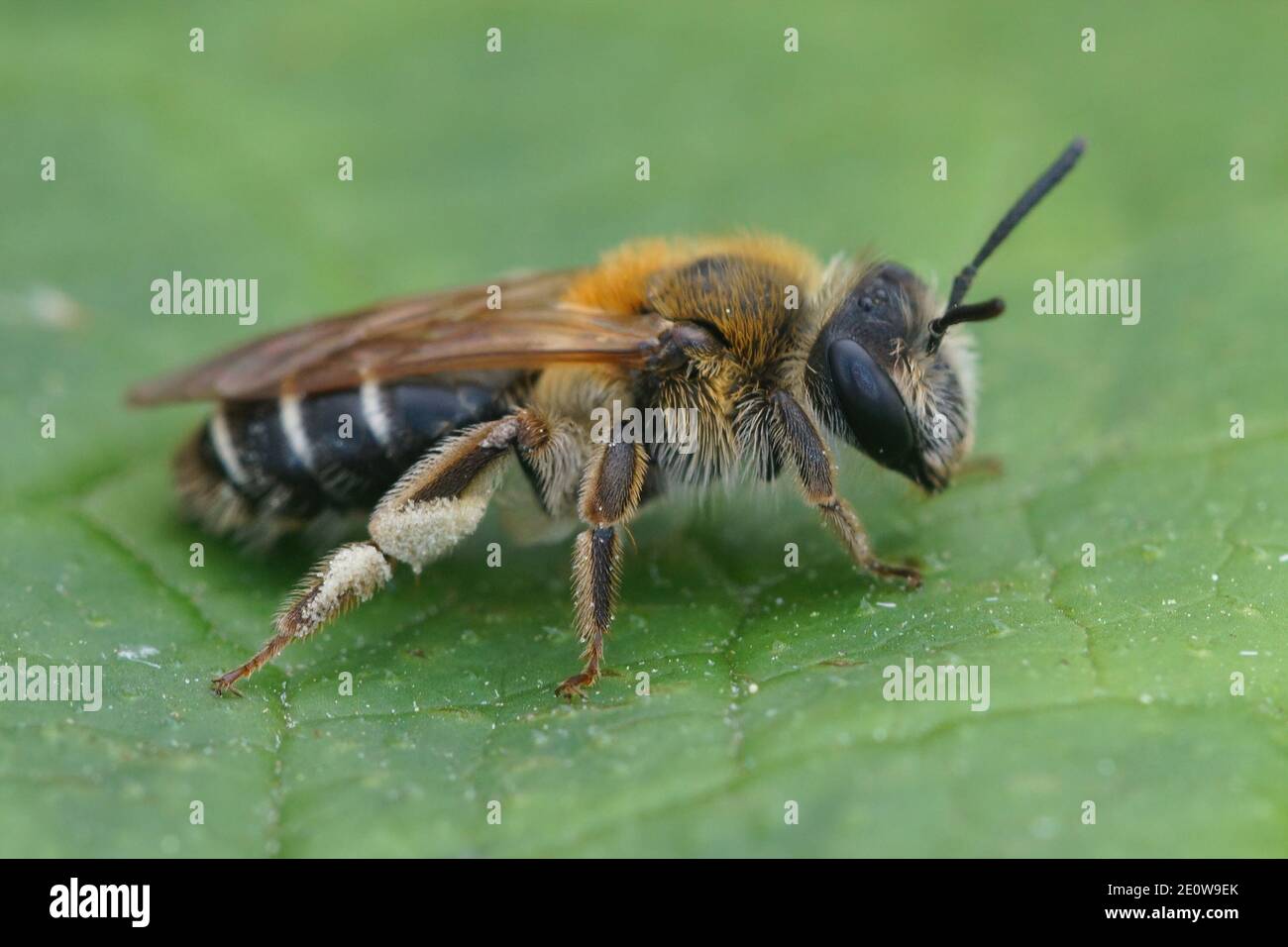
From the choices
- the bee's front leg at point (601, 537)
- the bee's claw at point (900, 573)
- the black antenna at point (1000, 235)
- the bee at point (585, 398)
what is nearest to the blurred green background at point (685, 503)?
the bee's claw at point (900, 573)

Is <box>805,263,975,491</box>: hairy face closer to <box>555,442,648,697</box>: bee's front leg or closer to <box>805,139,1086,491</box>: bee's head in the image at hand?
<box>805,139,1086,491</box>: bee's head

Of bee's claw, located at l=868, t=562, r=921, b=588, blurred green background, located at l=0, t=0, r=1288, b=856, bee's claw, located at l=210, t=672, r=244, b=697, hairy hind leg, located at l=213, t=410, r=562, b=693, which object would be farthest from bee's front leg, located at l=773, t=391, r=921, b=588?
bee's claw, located at l=210, t=672, r=244, b=697

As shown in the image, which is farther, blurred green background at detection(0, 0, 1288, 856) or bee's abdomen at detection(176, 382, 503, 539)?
bee's abdomen at detection(176, 382, 503, 539)

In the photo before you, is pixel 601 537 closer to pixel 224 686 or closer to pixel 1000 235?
pixel 224 686

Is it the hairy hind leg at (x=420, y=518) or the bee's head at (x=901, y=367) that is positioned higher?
the bee's head at (x=901, y=367)

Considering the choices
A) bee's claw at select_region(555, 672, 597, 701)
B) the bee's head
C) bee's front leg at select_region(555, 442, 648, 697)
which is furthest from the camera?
the bee's head

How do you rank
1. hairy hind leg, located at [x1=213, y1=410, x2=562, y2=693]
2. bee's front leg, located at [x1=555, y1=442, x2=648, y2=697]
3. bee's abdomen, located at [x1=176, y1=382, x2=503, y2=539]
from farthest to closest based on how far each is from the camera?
bee's abdomen, located at [x1=176, y1=382, x2=503, y2=539], hairy hind leg, located at [x1=213, y1=410, x2=562, y2=693], bee's front leg, located at [x1=555, y1=442, x2=648, y2=697]

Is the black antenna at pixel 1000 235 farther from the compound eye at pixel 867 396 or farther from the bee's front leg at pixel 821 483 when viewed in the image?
the bee's front leg at pixel 821 483

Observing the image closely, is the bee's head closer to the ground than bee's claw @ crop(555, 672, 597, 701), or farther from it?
farther from it
